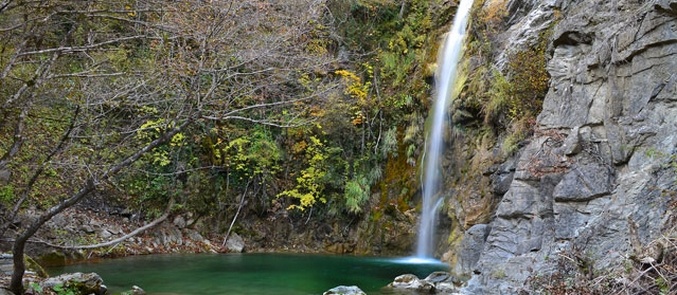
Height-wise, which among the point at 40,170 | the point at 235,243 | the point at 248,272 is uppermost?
the point at 40,170

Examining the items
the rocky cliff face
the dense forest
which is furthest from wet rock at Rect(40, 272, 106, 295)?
the rocky cliff face

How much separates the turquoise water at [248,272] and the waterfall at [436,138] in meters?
0.93

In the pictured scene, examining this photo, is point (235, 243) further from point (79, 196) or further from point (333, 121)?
point (79, 196)

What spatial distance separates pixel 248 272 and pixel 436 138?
19.7 ft

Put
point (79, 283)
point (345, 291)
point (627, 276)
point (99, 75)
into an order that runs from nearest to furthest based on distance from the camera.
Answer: point (627, 276)
point (99, 75)
point (79, 283)
point (345, 291)

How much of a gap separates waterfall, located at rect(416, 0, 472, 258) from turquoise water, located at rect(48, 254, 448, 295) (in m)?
0.93

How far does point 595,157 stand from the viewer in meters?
8.42

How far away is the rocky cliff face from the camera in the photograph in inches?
260

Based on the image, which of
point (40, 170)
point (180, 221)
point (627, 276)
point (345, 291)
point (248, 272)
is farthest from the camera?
point (180, 221)

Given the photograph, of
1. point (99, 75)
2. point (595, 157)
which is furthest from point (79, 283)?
point (595, 157)

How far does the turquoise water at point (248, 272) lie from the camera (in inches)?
393

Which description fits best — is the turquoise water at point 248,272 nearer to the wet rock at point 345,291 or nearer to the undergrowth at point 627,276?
the wet rock at point 345,291

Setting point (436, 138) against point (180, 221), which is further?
point (180, 221)

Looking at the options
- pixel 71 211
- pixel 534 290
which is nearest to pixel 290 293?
pixel 534 290
